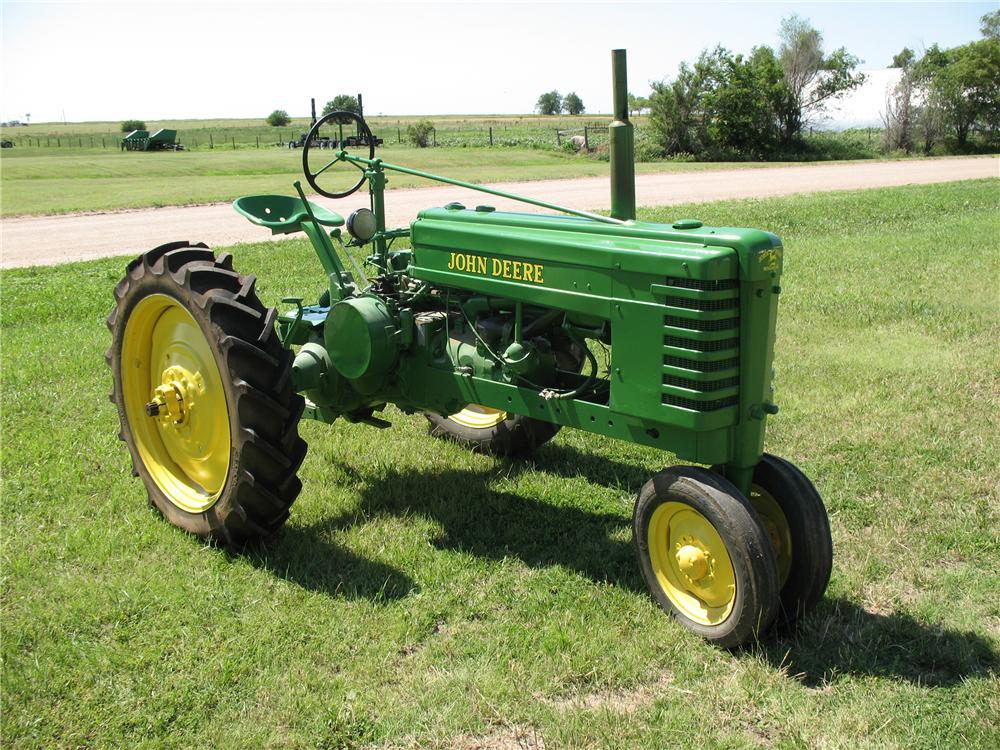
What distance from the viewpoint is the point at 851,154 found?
41.5 m

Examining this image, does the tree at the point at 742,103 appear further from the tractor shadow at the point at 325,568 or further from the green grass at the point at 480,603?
the tractor shadow at the point at 325,568

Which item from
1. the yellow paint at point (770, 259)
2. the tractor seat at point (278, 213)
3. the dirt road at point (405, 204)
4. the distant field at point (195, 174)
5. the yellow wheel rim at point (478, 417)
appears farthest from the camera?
the distant field at point (195, 174)

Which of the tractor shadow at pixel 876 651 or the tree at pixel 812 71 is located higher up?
the tree at pixel 812 71

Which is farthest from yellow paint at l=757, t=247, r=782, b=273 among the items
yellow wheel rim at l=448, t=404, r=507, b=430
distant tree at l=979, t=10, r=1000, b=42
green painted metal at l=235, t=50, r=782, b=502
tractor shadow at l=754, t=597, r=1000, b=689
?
distant tree at l=979, t=10, r=1000, b=42

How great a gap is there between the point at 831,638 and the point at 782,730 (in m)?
0.63

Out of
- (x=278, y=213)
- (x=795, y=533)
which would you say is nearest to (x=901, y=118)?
(x=278, y=213)

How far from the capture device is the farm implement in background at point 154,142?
46.0 m

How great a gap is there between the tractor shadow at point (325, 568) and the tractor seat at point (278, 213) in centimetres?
176

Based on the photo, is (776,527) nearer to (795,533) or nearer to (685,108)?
(795,533)

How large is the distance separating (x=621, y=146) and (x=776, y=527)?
5.65ft

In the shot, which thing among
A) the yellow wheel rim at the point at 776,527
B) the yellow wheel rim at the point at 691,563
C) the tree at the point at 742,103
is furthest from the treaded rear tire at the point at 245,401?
the tree at the point at 742,103

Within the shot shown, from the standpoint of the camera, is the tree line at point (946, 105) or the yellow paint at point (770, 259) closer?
the yellow paint at point (770, 259)

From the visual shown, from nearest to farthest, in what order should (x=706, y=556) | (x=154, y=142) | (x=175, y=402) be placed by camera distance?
(x=706, y=556) → (x=175, y=402) → (x=154, y=142)

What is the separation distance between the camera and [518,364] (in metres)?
4.09
